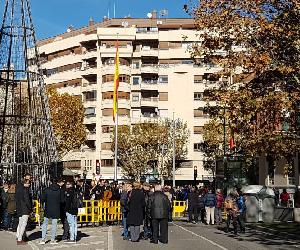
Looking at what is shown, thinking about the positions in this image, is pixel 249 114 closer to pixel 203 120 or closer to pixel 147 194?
pixel 147 194

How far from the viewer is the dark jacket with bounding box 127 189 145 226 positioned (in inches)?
665

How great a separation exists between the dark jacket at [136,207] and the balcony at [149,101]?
198 feet

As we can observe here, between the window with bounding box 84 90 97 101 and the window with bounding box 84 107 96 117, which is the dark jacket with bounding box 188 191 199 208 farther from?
the window with bounding box 84 90 97 101

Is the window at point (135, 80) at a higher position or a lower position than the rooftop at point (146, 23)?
lower

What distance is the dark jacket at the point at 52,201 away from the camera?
52.0 ft

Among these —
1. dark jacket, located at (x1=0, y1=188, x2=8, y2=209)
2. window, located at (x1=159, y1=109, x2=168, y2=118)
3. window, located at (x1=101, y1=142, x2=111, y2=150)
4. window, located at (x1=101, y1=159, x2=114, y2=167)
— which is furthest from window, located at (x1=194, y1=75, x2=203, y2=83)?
dark jacket, located at (x1=0, y1=188, x2=8, y2=209)

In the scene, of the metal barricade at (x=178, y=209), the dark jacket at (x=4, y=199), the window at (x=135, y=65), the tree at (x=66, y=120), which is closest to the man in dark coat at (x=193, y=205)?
the metal barricade at (x=178, y=209)

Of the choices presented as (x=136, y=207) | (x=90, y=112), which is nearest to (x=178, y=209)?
(x=136, y=207)

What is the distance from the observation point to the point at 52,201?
1589cm

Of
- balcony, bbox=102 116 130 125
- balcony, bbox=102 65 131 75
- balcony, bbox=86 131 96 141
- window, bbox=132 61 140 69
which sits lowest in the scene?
balcony, bbox=86 131 96 141

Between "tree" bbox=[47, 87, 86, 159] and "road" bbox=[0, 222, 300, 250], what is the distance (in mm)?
38393

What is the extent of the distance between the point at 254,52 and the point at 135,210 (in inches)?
305

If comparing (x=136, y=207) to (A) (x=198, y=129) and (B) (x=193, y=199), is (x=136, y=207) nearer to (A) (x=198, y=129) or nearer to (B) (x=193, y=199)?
(B) (x=193, y=199)

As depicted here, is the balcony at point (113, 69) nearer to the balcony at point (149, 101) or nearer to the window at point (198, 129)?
the balcony at point (149, 101)
